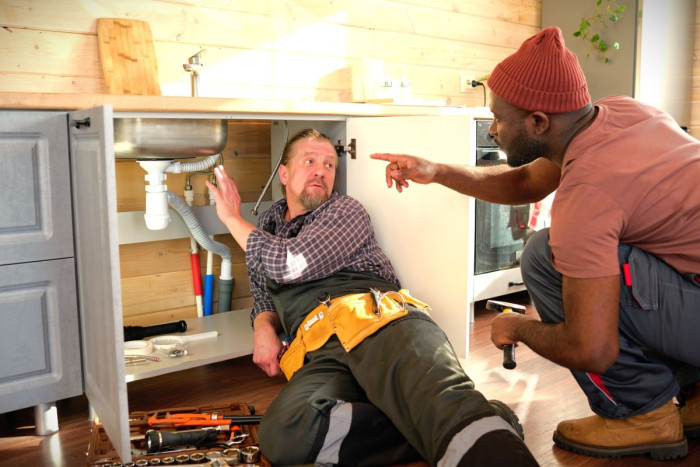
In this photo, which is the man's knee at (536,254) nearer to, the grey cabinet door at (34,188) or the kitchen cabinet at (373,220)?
the kitchen cabinet at (373,220)

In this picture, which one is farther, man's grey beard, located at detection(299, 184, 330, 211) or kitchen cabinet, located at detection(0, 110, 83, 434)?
man's grey beard, located at detection(299, 184, 330, 211)

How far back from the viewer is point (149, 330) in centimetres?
203

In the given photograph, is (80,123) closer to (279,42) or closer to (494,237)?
(279,42)

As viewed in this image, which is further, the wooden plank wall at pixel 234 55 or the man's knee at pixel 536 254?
the wooden plank wall at pixel 234 55

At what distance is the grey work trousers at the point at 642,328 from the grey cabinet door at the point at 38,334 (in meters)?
1.12

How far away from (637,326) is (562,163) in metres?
0.38

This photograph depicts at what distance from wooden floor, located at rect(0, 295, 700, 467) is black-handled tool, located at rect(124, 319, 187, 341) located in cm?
15

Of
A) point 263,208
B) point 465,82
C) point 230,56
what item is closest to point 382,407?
point 263,208

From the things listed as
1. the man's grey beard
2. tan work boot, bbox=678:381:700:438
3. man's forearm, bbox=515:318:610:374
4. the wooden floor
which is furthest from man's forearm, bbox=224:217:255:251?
tan work boot, bbox=678:381:700:438

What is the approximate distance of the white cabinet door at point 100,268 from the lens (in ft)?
4.25

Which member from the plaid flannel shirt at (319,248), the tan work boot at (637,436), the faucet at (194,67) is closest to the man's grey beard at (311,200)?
the plaid flannel shirt at (319,248)

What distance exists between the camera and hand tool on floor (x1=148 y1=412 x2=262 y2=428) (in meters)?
1.59

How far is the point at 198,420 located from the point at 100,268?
1.51 feet

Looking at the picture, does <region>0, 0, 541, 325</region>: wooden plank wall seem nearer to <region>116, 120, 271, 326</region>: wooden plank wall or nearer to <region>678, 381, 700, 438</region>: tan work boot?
<region>116, 120, 271, 326</region>: wooden plank wall
